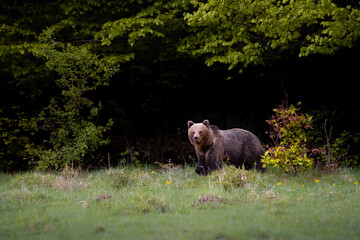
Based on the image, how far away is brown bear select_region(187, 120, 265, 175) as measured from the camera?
33.2 feet

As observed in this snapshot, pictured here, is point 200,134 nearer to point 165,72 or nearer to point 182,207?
point 182,207

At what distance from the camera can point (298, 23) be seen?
405 inches

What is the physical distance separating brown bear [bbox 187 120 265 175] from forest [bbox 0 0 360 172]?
58 cm

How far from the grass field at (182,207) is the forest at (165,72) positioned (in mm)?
1941

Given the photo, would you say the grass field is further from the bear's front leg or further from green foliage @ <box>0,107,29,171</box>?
green foliage @ <box>0,107,29,171</box>

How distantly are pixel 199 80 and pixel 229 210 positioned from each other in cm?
1154

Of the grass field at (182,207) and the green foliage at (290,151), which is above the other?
the green foliage at (290,151)

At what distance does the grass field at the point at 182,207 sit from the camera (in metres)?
5.54

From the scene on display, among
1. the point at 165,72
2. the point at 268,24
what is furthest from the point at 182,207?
the point at 165,72

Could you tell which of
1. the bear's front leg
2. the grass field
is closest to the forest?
the bear's front leg

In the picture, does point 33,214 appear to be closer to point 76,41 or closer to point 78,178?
point 78,178

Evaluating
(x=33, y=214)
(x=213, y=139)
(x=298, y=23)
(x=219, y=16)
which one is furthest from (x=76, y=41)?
(x=33, y=214)

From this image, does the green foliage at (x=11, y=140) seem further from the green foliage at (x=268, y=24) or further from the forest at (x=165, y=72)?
the green foliage at (x=268, y=24)

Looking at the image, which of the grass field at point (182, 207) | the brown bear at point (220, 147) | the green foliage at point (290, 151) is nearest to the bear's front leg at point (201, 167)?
the brown bear at point (220, 147)
